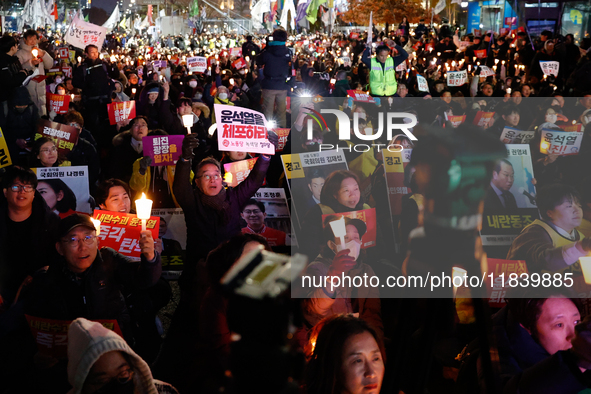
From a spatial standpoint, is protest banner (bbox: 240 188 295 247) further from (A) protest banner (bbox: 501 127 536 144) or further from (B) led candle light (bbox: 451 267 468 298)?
(A) protest banner (bbox: 501 127 536 144)

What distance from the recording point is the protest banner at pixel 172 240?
5.29 m

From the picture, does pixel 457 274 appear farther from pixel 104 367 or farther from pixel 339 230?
pixel 339 230

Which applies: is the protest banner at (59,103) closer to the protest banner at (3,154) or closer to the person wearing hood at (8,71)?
the person wearing hood at (8,71)

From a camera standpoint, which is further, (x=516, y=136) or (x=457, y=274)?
(x=516, y=136)

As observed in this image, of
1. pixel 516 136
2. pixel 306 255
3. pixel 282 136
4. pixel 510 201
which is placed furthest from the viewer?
pixel 516 136

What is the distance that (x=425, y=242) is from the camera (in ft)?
7.14

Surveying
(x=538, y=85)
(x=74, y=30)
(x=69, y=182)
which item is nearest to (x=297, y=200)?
(x=69, y=182)

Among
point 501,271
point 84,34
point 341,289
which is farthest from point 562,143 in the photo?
point 84,34

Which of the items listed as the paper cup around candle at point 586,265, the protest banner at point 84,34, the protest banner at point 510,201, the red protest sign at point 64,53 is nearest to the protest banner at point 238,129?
the protest banner at point 510,201

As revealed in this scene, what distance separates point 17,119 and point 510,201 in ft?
20.8

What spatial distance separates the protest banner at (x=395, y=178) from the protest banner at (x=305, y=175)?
0.68 metres

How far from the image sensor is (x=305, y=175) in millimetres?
5707

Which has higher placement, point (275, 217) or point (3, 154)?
point (3, 154)

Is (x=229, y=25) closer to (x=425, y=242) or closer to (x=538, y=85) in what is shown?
(x=538, y=85)
